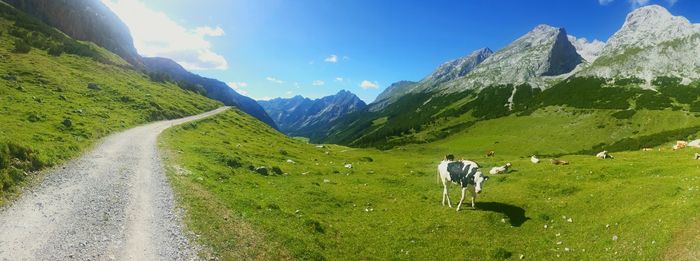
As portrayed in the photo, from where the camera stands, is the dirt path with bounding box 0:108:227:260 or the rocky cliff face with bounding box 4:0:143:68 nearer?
the dirt path with bounding box 0:108:227:260

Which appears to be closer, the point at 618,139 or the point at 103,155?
the point at 103,155

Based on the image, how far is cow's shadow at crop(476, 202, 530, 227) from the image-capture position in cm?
2564

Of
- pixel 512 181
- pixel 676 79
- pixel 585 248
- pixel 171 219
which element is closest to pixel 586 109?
pixel 676 79

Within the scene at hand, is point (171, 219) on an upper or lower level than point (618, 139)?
lower

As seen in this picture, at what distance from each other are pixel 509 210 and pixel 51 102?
59.3 metres

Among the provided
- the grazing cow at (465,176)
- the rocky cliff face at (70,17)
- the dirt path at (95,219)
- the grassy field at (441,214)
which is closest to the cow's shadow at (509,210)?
the grassy field at (441,214)

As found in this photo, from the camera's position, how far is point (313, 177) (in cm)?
4250

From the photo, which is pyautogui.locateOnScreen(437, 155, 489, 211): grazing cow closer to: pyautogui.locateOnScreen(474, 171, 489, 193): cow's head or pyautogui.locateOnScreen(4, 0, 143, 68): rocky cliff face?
pyautogui.locateOnScreen(474, 171, 489, 193): cow's head

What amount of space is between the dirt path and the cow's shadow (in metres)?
18.5

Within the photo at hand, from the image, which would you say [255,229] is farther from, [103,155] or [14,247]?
[103,155]

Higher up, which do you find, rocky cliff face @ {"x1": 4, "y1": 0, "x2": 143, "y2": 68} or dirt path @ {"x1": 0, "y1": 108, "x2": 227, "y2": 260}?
rocky cliff face @ {"x1": 4, "y1": 0, "x2": 143, "y2": 68}

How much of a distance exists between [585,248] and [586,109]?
506 ft

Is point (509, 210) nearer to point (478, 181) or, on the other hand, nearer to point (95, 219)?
point (478, 181)

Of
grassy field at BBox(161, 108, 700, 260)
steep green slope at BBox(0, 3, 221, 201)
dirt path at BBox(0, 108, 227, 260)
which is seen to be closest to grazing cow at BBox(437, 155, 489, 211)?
grassy field at BBox(161, 108, 700, 260)
